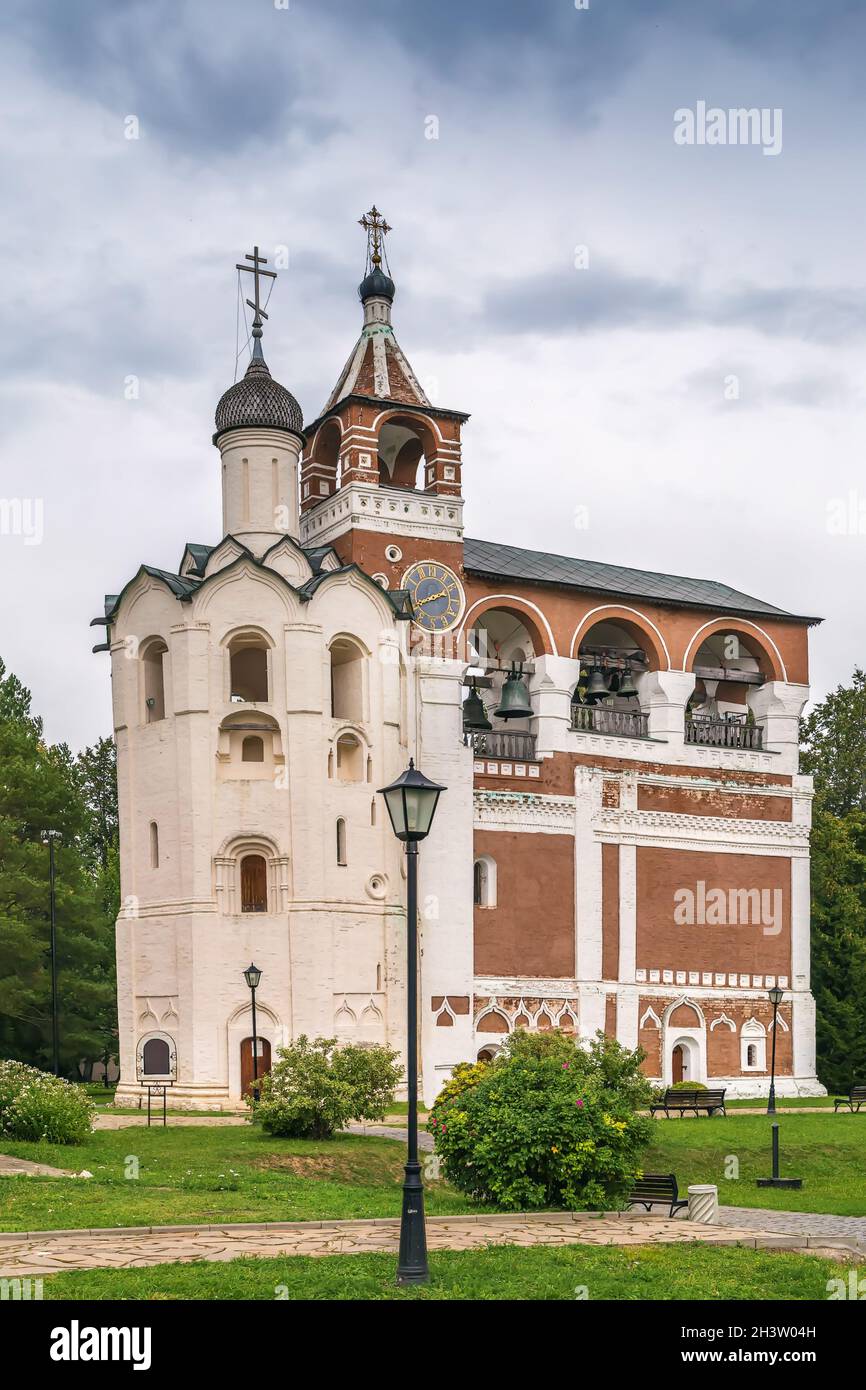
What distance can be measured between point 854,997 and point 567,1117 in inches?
1222

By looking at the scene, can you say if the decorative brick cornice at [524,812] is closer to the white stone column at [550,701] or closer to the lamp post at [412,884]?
the white stone column at [550,701]

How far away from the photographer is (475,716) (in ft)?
123

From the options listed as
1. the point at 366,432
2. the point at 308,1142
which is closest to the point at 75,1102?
the point at 308,1142

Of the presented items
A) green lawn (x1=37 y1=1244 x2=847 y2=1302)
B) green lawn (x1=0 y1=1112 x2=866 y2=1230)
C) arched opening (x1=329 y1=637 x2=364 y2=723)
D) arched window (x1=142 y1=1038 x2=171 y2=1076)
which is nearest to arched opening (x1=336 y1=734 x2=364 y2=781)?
arched opening (x1=329 y1=637 x2=364 y2=723)

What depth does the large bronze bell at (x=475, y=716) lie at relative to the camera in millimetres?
37312

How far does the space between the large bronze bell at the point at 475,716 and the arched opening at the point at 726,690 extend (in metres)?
7.18

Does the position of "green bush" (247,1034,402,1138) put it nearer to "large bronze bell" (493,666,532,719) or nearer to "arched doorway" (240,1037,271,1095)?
"arched doorway" (240,1037,271,1095)

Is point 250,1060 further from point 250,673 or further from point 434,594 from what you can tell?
point 434,594

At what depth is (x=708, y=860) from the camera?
4078 cm

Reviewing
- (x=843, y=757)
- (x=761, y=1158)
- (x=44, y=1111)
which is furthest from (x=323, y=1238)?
(x=843, y=757)

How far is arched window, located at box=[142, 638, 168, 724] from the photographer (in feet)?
115

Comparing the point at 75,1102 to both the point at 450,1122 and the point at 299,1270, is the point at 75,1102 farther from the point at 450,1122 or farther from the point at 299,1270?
the point at 299,1270

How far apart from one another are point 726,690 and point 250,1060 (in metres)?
18.5

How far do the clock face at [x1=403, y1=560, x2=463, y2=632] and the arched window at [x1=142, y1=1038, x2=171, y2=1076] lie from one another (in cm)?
1159
